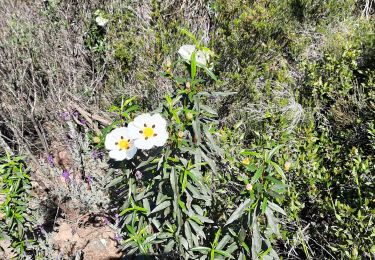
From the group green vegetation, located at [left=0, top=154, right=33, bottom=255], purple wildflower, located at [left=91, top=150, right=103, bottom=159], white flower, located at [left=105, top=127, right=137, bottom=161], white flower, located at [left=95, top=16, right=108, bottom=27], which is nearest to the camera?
white flower, located at [left=105, top=127, right=137, bottom=161]

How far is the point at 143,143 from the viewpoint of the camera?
1856 mm

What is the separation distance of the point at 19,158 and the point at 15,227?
1.76 feet

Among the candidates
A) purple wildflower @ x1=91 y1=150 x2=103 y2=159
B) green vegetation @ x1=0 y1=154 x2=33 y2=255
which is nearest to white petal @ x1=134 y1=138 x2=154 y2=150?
green vegetation @ x1=0 y1=154 x2=33 y2=255

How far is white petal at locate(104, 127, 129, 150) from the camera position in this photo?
200 centimetres

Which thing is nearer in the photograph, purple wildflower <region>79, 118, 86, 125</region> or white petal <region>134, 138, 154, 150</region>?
white petal <region>134, 138, 154, 150</region>

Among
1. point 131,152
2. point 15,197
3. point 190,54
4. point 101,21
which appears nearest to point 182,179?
point 131,152

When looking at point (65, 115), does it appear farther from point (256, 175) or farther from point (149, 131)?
point (256, 175)

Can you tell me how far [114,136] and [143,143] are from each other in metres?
0.24

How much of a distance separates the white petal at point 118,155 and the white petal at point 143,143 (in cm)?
17

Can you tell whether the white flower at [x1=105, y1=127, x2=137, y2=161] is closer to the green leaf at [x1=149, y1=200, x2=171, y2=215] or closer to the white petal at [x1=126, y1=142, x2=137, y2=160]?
the white petal at [x1=126, y1=142, x2=137, y2=160]

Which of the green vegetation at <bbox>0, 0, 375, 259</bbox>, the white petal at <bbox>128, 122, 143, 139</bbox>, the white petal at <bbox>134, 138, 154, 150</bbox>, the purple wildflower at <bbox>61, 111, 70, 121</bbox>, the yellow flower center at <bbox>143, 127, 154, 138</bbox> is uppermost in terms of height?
the yellow flower center at <bbox>143, 127, 154, 138</bbox>

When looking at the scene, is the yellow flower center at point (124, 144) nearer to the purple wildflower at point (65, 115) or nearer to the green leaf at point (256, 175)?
the green leaf at point (256, 175)

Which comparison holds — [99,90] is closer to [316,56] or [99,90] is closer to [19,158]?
[19,158]

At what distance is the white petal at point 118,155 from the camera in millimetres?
2004
